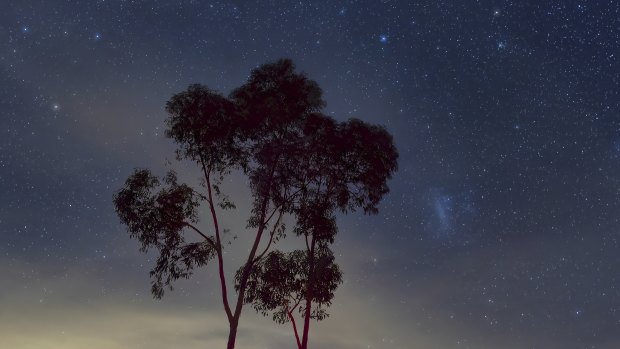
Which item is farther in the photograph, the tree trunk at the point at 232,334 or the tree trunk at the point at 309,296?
the tree trunk at the point at 309,296

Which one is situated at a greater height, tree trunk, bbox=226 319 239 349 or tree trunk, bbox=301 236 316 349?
tree trunk, bbox=301 236 316 349

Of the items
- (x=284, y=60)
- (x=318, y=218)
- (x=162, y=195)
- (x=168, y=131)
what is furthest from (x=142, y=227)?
(x=284, y=60)

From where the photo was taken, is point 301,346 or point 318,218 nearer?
point 301,346

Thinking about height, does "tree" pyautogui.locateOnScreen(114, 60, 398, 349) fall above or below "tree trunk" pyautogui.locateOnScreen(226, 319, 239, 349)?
above

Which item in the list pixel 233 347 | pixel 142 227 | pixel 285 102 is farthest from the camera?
pixel 285 102

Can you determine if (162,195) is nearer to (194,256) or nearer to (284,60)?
(194,256)

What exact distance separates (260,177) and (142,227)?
6492 mm

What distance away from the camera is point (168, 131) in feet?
101

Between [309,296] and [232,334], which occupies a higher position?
[309,296]

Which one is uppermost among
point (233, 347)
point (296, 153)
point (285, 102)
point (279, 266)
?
point (285, 102)

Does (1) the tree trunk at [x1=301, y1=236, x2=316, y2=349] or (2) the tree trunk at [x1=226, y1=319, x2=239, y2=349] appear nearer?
(2) the tree trunk at [x1=226, y1=319, x2=239, y2=349]

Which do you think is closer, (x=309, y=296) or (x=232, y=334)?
(x=232, y=334)

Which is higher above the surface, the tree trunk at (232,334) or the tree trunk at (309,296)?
the tree trunk at (309,296)

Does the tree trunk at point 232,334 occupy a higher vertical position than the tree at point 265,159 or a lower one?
lower
